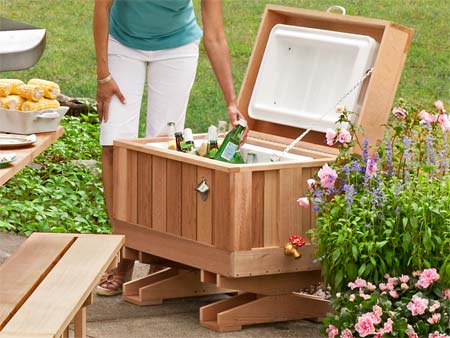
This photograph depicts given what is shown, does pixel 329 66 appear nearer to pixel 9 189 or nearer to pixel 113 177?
pixel 113 177

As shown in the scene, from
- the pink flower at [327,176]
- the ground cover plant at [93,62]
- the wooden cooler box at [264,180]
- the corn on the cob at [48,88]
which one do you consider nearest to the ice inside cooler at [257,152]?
the wooden cooler box at [264,180]

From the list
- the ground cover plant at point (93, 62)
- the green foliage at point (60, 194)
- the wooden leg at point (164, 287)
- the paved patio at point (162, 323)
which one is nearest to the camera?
the paved patio at point (162, 323)

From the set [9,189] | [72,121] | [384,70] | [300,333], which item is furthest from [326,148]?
[72,121]

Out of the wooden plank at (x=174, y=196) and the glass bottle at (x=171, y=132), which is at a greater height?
the glass bottle at (x=171, y=132)

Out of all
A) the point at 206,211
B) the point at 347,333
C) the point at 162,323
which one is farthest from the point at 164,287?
the point at 347,333

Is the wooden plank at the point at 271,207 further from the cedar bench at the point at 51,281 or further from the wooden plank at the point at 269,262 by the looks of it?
the cedar bench at the point at 51,281

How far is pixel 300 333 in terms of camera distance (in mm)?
4234

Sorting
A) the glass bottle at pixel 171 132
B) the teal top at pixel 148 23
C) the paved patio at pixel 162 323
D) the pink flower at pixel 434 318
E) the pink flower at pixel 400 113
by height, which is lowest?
the paved patio at pixel 162 323

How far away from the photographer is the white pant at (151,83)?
4.61m

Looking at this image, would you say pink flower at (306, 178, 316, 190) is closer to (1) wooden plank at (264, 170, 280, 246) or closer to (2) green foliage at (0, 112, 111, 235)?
(1) wooden plank at (264, 170, 280, 246)

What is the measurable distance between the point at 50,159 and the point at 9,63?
180 inches

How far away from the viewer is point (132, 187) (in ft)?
14.6

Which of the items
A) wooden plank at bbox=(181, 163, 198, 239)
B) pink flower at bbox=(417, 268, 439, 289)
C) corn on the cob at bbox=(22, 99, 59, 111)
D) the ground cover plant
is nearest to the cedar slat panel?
wooden plank at bbox=(181, 163, 198, 239)

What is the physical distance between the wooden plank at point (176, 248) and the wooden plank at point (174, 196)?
4 cm
